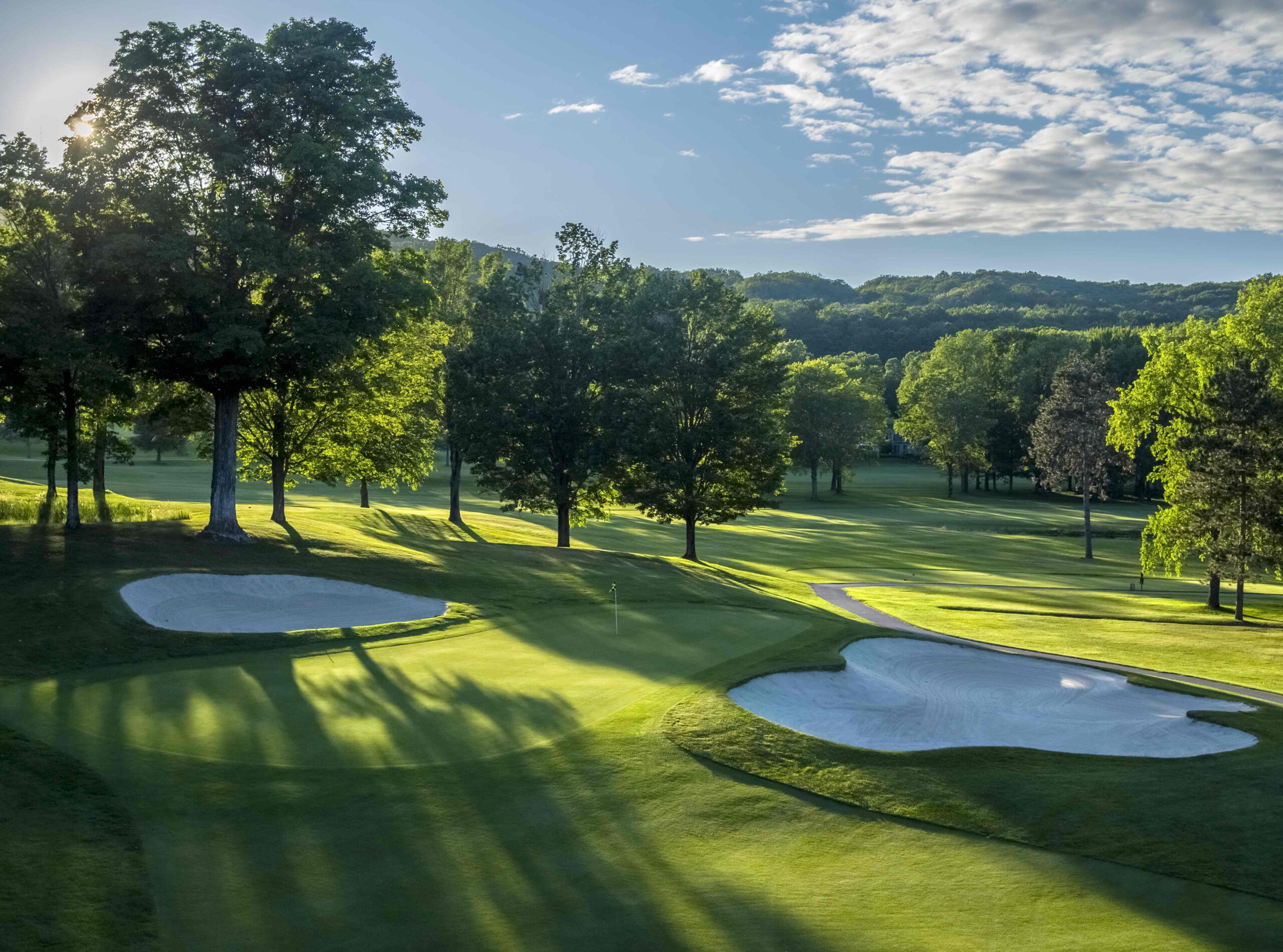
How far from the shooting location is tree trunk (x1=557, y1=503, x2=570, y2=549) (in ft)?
133

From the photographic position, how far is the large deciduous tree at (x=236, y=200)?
25094mm

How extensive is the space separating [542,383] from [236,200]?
15.7m

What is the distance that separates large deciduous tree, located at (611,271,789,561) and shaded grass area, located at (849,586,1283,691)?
9255mm

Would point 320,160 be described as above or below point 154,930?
above

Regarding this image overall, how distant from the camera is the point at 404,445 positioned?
40.9 metres

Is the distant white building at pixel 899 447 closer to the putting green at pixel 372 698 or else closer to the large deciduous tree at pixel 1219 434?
the large deciduous tree at pixel 1219 434

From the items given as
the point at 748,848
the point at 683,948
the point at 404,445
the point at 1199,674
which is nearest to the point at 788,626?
the point at 1199,674

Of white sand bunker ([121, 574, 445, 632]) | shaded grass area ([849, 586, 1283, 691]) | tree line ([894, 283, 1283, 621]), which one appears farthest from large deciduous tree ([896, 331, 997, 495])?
white sand bunker ([121, 574, 445, 632])

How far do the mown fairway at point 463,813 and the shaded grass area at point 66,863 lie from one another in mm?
31

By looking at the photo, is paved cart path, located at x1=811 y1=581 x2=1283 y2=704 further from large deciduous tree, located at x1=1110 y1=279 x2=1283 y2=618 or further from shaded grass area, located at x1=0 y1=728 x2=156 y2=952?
shaded grass area, located at x1=0 y1=728 x2=156 y2=952

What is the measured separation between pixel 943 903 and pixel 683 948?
8.35ft

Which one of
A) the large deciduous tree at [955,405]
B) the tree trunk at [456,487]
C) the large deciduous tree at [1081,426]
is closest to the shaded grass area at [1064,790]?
the tree trunk at [456,487]

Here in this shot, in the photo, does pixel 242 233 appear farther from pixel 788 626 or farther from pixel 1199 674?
pixel 1199 674

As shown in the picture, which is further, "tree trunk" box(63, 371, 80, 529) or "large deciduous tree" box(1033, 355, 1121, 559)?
"large deciduous tree" box(1033, 355, 1121, 559)
